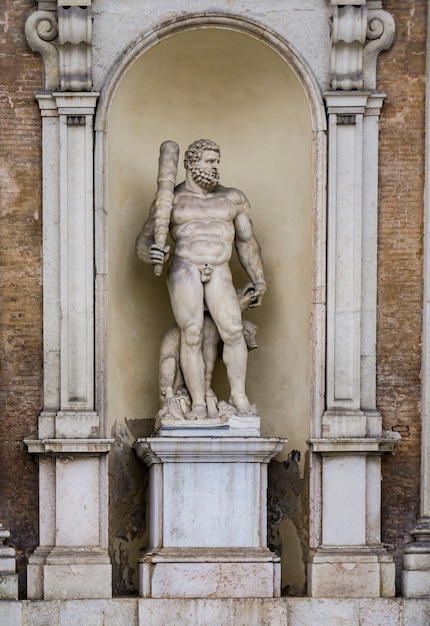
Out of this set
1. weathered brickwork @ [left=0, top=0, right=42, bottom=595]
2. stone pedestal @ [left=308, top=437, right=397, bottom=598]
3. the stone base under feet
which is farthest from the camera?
weathered brickwork @ [left=0, top=0, right=42, bottom=595]

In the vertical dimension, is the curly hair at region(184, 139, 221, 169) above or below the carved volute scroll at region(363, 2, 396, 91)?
below

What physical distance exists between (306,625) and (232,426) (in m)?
1.89

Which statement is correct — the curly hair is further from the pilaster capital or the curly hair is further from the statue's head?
the pilaster capital

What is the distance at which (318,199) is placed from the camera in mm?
19422

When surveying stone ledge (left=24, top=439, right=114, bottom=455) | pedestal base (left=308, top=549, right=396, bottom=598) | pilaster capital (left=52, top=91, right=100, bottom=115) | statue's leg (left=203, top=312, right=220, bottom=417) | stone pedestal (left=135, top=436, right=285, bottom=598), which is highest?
pilaster capital (left=52, top=91, right=100, bottom=115)

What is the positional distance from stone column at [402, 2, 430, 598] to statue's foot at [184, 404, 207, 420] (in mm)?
2003

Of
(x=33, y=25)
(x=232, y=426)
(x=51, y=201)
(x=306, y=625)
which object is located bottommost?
(x=306, y=625)

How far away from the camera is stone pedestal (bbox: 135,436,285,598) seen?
18.8 metres

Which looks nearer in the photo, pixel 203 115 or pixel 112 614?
pixel 112 614

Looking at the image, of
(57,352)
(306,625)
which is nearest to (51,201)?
(57,352)

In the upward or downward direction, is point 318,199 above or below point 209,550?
above

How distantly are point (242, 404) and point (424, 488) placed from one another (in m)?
1.82

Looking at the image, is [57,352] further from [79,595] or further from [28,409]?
[79,595]

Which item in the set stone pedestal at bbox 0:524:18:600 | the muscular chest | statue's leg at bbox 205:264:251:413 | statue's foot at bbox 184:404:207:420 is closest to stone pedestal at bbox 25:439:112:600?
stone pedestal at bbox 0:524:18:600
